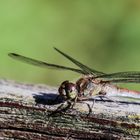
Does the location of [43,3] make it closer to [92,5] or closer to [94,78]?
[92,5]

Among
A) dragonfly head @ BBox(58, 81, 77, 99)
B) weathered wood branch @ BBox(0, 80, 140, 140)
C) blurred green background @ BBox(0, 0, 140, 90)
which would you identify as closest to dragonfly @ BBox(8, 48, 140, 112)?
dragonfly head @ BBox(58, 81, 77, 99)

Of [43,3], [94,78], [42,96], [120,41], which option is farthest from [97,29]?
[42,96]

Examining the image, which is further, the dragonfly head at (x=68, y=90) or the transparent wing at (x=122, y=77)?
the transparent wing at (x=122, y=77)

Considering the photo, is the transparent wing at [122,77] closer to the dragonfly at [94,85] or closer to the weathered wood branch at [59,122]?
the dragonfly at [94,85]

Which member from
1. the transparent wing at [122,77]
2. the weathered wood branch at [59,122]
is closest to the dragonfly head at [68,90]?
the transparent wing at [122,77]

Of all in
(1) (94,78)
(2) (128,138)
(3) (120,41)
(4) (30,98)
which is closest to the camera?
(2) (128,138)

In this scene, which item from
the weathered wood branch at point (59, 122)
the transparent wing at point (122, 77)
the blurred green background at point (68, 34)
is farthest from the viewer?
the blurred green background at point (68, 34)
